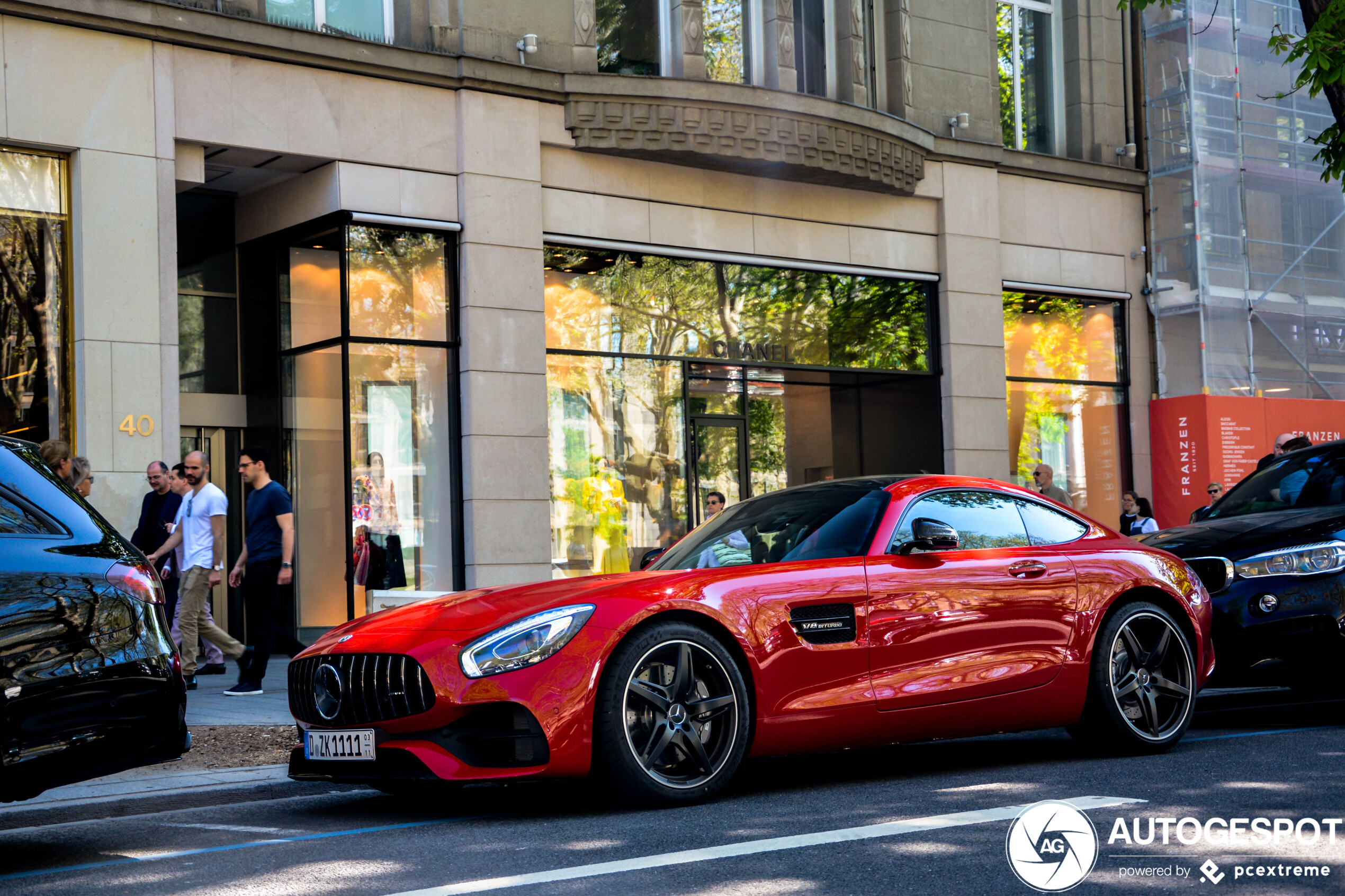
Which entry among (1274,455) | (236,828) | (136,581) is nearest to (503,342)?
(1274,455)

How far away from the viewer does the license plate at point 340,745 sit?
577 cm

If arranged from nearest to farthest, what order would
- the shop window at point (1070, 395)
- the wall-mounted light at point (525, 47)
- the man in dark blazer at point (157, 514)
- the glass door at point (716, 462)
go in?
1. the man in dark blazer at point (157, 514)
2. the wall-mounted light at point (525, 47)
3. the glass door at point (716, 462)
4. the shop window at point (1070, 395)

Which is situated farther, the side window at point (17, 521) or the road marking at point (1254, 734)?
the road marking at point (1254, 734)

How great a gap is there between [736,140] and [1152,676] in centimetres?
1030

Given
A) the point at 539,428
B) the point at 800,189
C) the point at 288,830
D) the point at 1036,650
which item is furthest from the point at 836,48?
the point at 288,830

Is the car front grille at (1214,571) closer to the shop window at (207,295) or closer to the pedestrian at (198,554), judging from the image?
the pedestrian at (198,554)

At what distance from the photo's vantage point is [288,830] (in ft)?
19.5

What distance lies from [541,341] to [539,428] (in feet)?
3.03

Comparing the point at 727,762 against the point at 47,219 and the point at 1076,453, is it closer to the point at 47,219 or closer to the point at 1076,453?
the point at 47,219

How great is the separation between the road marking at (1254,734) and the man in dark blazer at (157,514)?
8376 millimetres

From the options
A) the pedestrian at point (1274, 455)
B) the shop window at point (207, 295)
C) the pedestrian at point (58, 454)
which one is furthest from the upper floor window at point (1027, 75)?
the pedestrian at point (58, 454)

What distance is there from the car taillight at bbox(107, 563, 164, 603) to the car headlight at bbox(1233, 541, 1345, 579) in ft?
19.0

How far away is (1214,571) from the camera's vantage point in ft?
27.2

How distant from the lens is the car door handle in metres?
6.90
